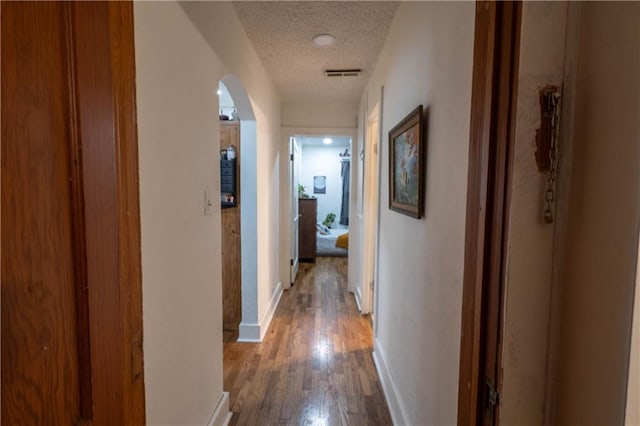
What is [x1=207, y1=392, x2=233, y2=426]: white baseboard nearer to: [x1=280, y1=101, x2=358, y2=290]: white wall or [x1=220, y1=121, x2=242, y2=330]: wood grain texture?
[x1=220, y1=121, x2=242, y2=330]: wood grain texture

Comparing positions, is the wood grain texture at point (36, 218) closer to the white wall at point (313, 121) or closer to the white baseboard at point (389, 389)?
the white baseboard at point (389, 389)

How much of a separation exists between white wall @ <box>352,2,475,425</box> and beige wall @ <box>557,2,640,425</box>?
0.46 metres

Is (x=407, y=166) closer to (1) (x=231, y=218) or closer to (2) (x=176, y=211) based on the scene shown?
(2) (x=176, y=211)

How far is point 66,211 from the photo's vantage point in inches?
21.7

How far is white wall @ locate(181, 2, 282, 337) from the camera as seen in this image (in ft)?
5.14

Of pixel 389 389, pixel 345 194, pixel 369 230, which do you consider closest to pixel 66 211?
pixel 389 389

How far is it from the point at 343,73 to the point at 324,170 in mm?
5536

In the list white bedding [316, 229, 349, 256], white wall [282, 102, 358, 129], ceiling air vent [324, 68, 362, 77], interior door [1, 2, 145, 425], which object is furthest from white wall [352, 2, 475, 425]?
white bedding [316, 229, 349, 256]

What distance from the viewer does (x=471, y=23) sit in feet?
3.07

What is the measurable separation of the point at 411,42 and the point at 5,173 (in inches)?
65.2

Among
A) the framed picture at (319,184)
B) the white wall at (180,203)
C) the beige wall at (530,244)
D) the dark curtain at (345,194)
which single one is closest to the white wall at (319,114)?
the white wall at (180,203)

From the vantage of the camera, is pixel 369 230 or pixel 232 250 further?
pixel 369 230

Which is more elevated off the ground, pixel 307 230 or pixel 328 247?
pixel 307 230

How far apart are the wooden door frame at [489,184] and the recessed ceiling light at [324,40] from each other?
1.77 metres
